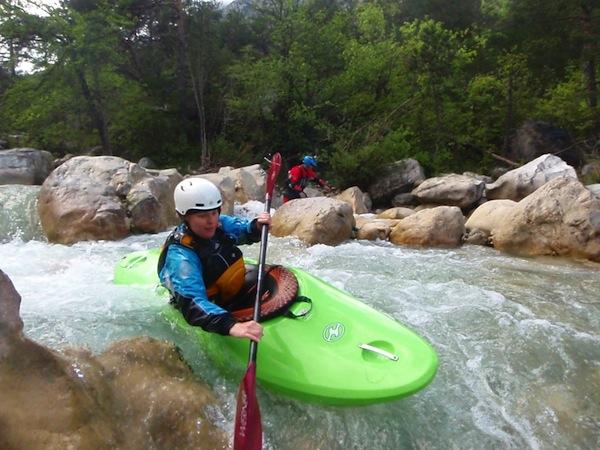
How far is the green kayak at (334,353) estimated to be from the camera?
236 centimetres

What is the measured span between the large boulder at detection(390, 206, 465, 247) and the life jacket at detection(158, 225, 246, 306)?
4.22 meters

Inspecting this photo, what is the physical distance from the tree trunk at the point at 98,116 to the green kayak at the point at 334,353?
11.7 m

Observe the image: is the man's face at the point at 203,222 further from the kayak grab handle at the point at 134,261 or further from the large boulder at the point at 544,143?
the large boulder at the point at 544,143

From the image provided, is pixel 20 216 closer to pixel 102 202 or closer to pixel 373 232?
pixel 102 202

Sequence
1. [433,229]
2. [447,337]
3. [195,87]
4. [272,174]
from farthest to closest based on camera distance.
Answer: [195,87]
[433,229]
[272,174]
[447,337]

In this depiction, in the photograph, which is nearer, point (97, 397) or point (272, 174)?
point (97, 397)

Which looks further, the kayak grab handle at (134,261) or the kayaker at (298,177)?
the kayaker at (298,177)

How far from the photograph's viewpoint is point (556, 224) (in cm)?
583

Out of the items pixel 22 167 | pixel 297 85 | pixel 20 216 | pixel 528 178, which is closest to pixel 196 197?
pixel 20 216

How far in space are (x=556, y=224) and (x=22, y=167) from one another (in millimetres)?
10341

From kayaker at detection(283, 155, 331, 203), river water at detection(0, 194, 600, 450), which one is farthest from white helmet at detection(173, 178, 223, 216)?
kayaker at detection(283, 155, 331, 203)

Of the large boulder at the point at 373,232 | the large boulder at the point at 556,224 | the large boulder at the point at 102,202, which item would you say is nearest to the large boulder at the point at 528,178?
the large boulder at the point at 556,224

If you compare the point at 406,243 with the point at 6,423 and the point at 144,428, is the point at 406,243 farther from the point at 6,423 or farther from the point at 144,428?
the point at 6,423

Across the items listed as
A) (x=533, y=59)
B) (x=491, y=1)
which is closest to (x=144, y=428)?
(x=533, y=59)
